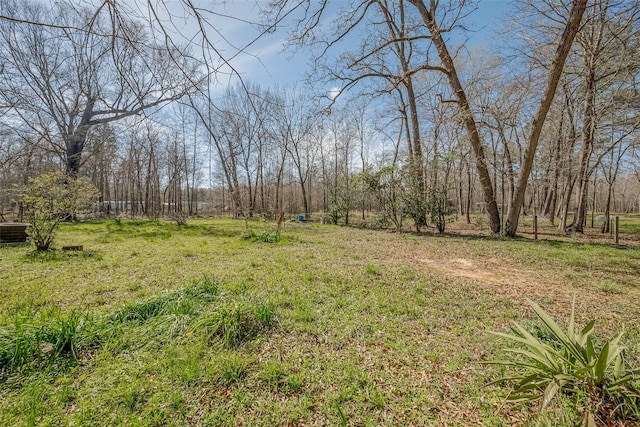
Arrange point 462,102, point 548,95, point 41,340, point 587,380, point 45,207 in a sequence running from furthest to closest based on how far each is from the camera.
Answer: point 462,102 < point 548,95 < point 45,207 < point 41,340 < point 587,380

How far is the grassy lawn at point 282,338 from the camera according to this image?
5.24ft

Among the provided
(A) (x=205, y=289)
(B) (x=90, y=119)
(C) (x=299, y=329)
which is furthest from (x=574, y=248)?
(B) (x=90, y=119)

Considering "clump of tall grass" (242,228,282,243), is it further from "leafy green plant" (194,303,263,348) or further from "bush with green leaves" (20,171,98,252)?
"leafy green plant" (194,303,263,348)

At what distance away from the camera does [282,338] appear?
2395 mm

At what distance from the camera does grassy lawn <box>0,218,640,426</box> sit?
1598 mm

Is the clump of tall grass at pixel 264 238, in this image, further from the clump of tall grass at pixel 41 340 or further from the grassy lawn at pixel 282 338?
the clump of tall grass at pixel 41 340

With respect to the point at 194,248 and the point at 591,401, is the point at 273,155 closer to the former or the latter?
the point at 194,248

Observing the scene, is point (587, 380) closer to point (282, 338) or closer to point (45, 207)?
point (282, 338)

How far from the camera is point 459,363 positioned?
2.02 metres

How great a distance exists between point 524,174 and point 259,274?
28.4 ft

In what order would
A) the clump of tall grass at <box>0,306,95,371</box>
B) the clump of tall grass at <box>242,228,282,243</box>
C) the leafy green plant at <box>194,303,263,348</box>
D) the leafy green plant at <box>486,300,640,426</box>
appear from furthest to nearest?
the clump of tall grass at <box>242,228,282,243</box> → the leafy green plant at <box>194,303,263,348</box> → the clump of tall grass at <box>0,306,95,371</box> → the leafy green plant at <box>486,300,640,426</box>

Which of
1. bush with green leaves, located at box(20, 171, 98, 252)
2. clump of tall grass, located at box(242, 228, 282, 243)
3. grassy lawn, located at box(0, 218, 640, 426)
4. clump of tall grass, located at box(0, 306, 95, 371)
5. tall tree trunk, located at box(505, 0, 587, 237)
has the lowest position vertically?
grassy lawn, located at box(0, 218, 640, 426)

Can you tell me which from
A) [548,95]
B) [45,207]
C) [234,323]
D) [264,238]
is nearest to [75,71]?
[45,207]

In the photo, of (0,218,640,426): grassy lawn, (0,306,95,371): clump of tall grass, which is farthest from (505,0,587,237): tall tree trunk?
(0,306,95,371): clump of tall grass
